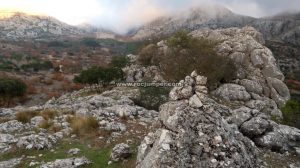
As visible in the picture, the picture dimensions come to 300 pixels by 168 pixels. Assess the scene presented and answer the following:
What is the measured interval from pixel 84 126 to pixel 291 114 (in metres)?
20.0

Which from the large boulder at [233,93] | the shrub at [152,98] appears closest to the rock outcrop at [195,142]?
the shrub at [152,98]

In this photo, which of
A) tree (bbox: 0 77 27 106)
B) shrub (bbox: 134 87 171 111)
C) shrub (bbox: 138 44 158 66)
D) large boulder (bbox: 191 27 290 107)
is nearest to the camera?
shrub (bbox: 134 87 171 111)

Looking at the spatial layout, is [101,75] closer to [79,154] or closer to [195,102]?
[79,154]

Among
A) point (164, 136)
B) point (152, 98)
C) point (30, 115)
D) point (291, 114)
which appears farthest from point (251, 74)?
point (164, 136)

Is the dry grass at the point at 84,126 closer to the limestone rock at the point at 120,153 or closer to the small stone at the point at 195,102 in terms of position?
the limestone rock at the point at 120,153

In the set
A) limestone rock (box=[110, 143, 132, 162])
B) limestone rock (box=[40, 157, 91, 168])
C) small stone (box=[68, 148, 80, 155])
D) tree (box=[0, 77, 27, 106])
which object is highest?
limestone rock (box=[110, 143, 132, 162])

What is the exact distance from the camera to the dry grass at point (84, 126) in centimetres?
1898

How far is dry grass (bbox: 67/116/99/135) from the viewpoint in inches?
747

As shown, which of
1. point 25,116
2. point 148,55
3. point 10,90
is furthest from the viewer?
point 148,55

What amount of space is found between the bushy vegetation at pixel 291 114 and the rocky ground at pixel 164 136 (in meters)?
0.97

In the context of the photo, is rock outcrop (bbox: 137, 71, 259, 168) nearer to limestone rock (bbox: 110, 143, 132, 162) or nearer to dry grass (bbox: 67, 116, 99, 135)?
limestone rock (bbox: 110, 143, 132, 162)

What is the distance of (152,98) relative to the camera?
32438 mm

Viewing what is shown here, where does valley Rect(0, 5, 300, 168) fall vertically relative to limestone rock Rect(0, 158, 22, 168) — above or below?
above

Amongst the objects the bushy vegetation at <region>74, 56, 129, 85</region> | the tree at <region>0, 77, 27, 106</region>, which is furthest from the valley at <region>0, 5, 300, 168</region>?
the bushy vegetation at <region>74, 56, 129, 85</region>
